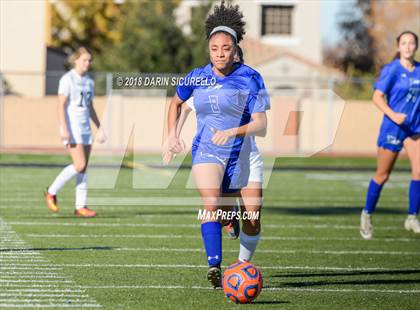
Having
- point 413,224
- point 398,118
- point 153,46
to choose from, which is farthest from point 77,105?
point 153,46

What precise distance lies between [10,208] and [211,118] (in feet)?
21.6

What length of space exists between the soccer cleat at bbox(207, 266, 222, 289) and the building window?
41794 mm

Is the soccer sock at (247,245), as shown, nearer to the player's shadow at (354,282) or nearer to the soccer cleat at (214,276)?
the player's shadow at (354,282)

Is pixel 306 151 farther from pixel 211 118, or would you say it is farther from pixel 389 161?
pixel 211 118

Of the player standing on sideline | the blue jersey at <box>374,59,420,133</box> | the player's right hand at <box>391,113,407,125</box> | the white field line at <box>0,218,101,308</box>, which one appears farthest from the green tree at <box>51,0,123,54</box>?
the player standing on sideline

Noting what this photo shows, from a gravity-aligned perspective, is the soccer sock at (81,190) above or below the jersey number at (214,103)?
below

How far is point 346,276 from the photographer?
29.1 ft

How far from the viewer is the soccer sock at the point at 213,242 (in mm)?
7656

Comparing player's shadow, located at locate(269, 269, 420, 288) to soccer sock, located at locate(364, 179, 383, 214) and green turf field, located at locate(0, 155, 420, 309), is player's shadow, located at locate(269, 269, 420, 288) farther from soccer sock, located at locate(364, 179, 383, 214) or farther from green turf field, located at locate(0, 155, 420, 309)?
soccer sock, located at locate(364, 179, 383, 214)

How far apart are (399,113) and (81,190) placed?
4181 millimetres

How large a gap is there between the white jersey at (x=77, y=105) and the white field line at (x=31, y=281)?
3184 millimetres

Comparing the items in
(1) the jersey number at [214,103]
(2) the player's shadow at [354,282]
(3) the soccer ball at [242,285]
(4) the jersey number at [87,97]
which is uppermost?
(1) the jersey number at [214,103]

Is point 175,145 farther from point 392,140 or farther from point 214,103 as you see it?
point 392,140

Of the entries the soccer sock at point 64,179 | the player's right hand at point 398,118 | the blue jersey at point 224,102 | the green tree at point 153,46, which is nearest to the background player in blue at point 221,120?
the blue jersey at point 224,102
